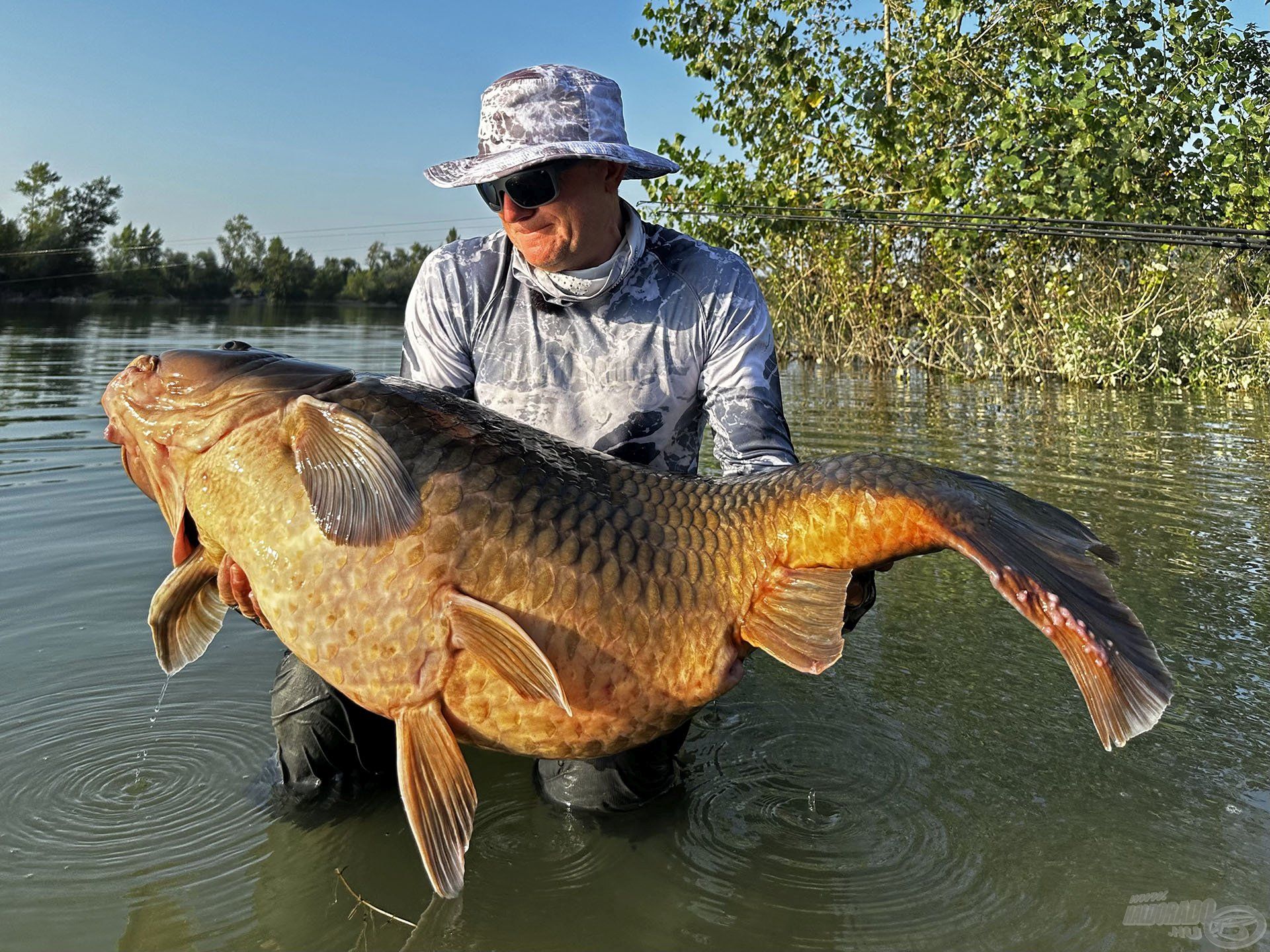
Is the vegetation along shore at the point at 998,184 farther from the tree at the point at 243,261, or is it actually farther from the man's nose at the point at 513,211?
the tree at the point at 243,261

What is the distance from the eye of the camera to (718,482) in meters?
2.33

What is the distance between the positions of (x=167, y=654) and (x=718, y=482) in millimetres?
1477

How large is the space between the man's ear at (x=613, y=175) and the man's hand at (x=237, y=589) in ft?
5.37

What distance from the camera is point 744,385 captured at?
3.13 meters

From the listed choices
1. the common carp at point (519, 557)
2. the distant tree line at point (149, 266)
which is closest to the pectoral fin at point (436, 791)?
the common carp at point (519, 557)

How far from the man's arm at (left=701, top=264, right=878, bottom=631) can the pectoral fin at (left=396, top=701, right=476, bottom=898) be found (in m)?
1.23

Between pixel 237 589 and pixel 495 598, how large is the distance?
27.6 inches

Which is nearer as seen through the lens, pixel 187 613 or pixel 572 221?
pixel 187 613

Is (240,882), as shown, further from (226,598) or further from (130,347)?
(130,347)

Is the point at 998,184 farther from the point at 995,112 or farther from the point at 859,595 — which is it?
the point at 859,595

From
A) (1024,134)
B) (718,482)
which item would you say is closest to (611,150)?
(718,482)

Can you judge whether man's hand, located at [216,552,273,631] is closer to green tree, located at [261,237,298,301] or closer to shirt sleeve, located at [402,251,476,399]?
shirt sleeve, located at [402,251,476,399]
